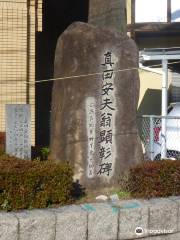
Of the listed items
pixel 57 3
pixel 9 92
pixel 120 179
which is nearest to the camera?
pixel 120 179

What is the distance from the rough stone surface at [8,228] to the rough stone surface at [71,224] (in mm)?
484

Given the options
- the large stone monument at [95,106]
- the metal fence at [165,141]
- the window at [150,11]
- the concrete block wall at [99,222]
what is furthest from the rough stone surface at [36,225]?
the window at [150,11]

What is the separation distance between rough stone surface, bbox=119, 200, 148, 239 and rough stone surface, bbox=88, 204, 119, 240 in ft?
0.27

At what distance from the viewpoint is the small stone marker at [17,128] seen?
6.39 metres

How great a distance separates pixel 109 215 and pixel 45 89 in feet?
30.5

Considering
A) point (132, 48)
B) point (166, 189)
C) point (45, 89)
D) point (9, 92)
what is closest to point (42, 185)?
point (166, 189)

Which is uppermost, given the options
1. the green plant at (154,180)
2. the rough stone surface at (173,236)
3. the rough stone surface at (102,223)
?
the green plant at (154,180)

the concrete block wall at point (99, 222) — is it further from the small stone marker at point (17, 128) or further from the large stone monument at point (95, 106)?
the small stone marker at point (17, 128)

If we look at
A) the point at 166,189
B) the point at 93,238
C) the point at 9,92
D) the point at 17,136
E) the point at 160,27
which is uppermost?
the point at 160,27

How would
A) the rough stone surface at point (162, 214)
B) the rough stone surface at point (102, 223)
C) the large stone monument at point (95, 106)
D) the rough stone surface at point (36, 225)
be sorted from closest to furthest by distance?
the rough stone surface at point (36, 225) → the rough stone surface at point (102, 223) → the rough stone surface at point (162, 214) → the large stone monument at point (95, 106)

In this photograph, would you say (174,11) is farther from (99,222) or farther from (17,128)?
(99,222)

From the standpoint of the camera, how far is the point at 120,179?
6.96 m

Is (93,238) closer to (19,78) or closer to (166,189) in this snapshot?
(166,189)

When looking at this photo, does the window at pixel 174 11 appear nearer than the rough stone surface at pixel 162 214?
No
